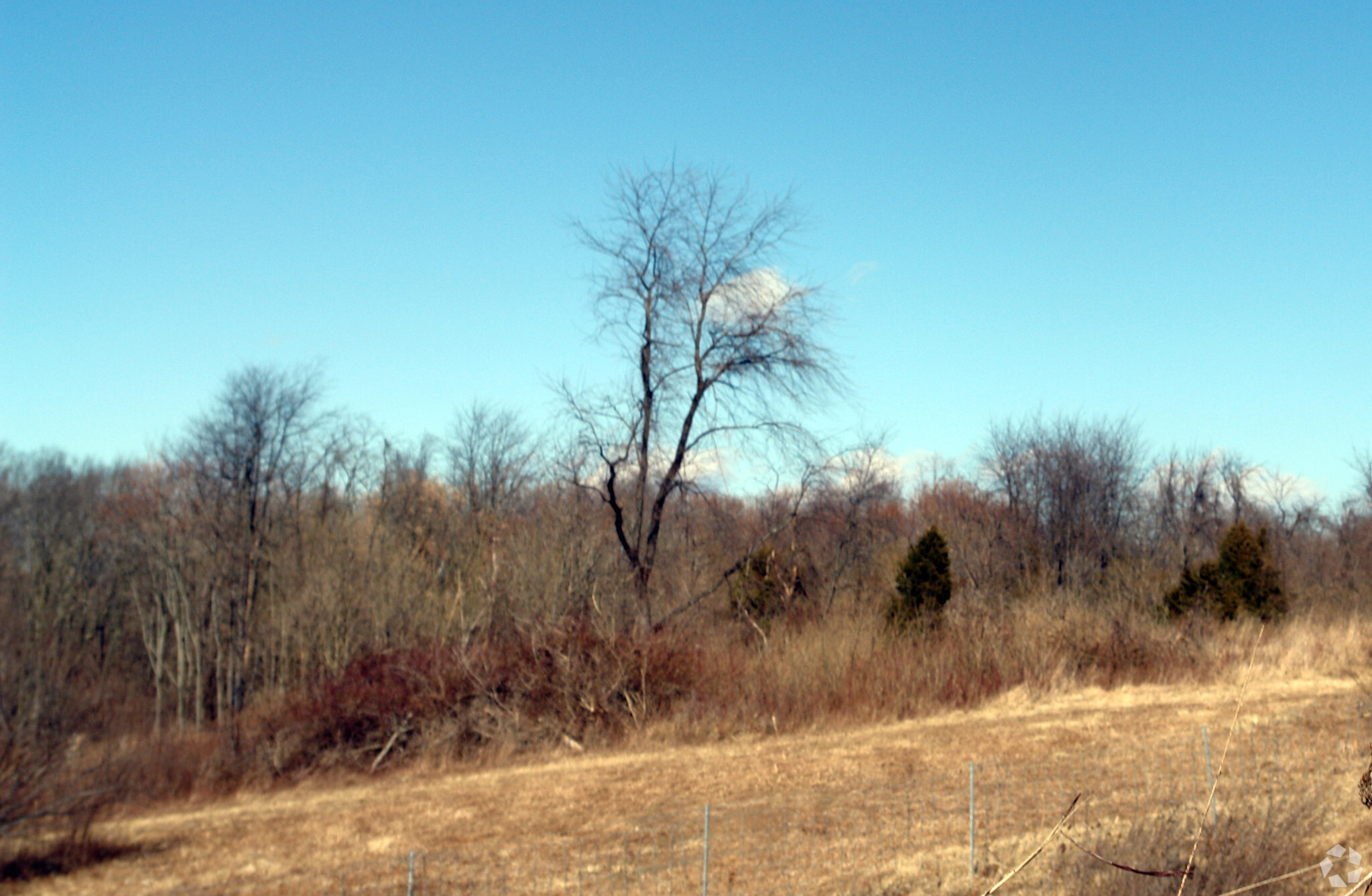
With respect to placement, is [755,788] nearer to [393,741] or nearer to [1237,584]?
[393,741]

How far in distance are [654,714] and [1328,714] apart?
32.6ft

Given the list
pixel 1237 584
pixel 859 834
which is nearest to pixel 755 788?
pixel 859 834

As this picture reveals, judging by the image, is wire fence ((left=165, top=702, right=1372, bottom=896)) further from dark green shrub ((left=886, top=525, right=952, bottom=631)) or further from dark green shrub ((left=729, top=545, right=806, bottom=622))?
dark green shrub ((left=729, top=545, right=806, bottom=622))

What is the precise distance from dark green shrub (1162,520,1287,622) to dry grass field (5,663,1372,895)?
16.9 feet

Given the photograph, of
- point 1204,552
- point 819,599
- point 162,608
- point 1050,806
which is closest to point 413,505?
point 162,608

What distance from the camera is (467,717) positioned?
15742 mm

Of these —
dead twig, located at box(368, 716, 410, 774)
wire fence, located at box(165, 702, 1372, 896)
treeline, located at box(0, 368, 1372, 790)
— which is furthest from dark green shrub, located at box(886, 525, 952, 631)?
dead twig, located at box(368, 716, 410, 774)

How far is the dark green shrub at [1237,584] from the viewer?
70.5 feet

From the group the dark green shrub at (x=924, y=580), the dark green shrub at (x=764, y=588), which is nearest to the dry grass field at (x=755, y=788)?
the dark green shrub at (x=924, y=580)

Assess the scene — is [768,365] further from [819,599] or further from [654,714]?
[654,714]

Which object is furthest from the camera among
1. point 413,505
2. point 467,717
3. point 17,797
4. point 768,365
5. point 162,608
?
point 413,505

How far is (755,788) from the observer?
466 inches

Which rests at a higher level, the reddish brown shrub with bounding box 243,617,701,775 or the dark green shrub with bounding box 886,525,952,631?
the dark green shrub with bounding box 886,525,952,631

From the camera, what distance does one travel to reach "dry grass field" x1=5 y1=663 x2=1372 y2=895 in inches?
340
